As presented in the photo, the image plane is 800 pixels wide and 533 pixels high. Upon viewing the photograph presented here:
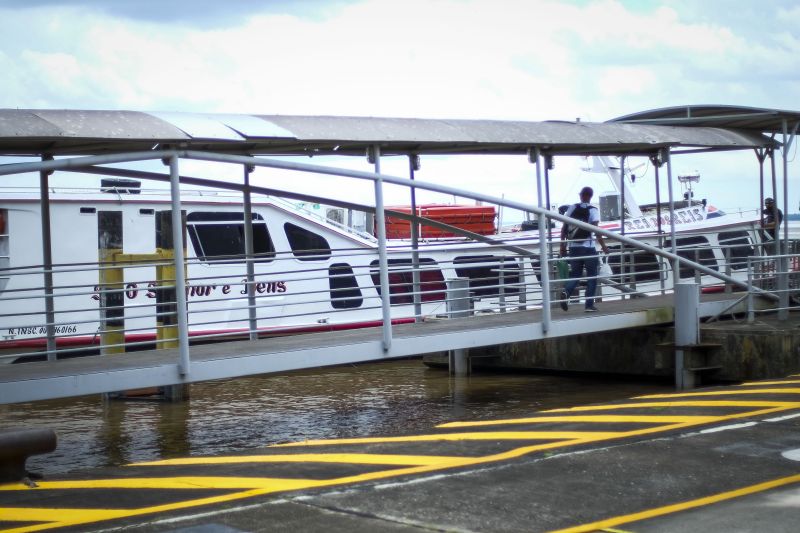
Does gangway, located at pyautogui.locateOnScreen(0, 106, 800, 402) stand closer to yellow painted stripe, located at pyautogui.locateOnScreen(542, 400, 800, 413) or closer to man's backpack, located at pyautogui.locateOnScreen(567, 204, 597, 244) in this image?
man's backpack, located at pyautogui.locateOnScreen(567, 204, 597, 244)

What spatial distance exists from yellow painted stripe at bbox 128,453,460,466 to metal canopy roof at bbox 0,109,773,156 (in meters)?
4.41

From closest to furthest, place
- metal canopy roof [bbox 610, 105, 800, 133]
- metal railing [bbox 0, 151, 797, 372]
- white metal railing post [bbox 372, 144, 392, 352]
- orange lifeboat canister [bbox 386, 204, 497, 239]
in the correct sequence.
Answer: metal railing [bbox 0, 151, 797, 372] < white metal railing post [bbox 372, 144, 392, 352] < metal canopy roof [bbox 610, 105, 800, 133] < orange lifeboat canister [bbox 386, 204, 497, 239]

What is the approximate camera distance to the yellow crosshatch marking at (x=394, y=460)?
697 cm

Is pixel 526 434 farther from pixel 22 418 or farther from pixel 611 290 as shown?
pixel 611 290

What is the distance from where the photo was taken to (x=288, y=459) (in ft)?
28.5

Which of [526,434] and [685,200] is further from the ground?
[685,200]

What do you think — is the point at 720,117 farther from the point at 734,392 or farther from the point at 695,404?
the point at 695,404

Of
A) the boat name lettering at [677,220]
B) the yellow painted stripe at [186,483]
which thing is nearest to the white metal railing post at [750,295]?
the boat name lettering at [677,220]

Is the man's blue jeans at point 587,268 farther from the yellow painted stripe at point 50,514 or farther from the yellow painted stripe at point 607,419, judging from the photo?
the yellow painted stripe at point 50,514

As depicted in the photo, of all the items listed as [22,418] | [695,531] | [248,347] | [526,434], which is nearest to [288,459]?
[526,434]

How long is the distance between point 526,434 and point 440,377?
10.3 metres

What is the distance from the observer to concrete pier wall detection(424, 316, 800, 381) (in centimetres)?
1559

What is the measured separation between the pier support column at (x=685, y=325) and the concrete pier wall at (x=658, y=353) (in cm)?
18

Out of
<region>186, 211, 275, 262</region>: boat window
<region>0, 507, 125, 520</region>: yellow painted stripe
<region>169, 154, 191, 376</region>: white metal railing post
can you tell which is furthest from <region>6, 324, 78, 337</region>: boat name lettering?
<region>0, 507, 125, 520</region>: yellow painted stripe
